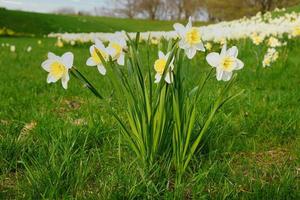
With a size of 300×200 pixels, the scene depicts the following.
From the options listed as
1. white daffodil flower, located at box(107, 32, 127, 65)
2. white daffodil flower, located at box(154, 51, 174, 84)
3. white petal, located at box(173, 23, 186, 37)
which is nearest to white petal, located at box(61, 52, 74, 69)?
white daffodil flower, located at box(107, 32, 127, 65)

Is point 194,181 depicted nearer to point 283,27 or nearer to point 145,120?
point 145,120

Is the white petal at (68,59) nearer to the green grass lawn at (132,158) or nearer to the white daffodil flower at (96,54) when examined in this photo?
the white daffodil flower at (96,54)

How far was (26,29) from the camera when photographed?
971 inches

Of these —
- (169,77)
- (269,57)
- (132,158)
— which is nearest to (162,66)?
(169,77)

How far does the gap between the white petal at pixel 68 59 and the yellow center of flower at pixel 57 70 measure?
0.05m

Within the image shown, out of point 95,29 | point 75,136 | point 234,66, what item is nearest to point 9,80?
point 75,136

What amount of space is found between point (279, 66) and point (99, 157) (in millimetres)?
4261

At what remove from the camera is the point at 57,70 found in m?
2.38

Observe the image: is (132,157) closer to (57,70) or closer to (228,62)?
(57,70)

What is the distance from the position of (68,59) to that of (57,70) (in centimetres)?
12

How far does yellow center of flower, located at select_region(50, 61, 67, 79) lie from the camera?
2.37 m

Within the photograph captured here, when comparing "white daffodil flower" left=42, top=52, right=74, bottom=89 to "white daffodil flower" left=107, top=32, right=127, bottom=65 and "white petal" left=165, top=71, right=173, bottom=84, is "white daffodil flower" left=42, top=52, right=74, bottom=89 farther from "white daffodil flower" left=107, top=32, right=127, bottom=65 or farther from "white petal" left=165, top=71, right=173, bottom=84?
"white petal" left=165, top=71, right=173, bottom=84

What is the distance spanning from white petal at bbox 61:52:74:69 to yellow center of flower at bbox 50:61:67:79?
0.05 meters

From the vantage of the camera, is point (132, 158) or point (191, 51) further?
point (132, 158)
